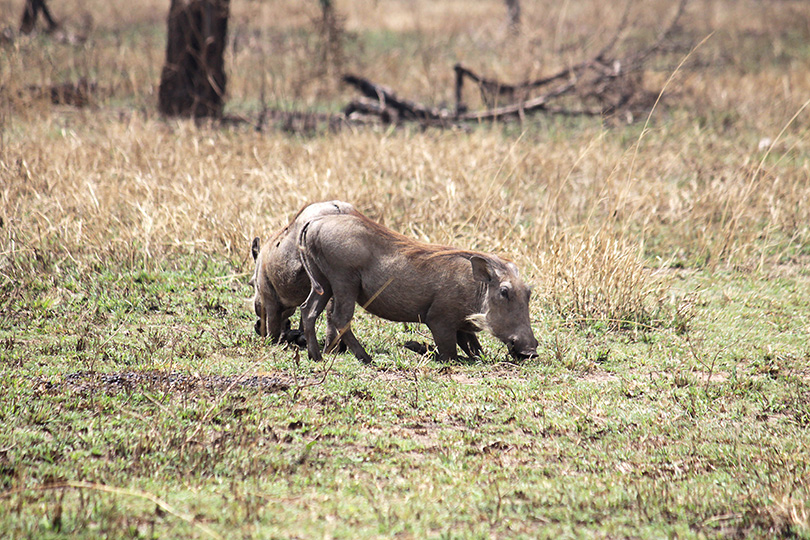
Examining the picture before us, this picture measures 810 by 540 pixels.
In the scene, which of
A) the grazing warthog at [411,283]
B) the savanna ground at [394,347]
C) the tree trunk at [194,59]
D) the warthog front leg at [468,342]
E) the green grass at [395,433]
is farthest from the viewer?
the tree trunk at [194,59]

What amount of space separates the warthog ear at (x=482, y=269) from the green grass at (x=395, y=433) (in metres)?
0.49

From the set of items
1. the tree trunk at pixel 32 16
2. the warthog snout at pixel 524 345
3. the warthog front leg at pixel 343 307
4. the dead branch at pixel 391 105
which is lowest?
the warthog snout at pixel 524 345

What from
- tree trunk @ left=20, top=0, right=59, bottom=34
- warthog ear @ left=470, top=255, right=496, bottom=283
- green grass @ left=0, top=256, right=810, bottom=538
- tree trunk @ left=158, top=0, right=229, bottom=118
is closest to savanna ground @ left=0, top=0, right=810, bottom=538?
green grass @ left=0, top=256, right=810, bottom=538

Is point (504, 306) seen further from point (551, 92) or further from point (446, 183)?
point (551, 92)

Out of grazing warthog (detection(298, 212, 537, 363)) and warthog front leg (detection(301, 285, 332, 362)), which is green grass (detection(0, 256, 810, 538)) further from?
grazing warthog (detection(298, 212, 537, 363))

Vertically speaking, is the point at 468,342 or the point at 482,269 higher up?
the point at 482,269

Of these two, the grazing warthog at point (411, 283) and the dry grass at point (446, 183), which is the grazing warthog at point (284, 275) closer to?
the grazing warthog at point (411, 283)

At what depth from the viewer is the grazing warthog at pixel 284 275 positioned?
431 cm

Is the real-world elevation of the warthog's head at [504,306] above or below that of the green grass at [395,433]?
above

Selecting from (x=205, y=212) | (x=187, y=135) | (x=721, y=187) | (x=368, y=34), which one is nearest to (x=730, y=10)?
(x=368, y=34)

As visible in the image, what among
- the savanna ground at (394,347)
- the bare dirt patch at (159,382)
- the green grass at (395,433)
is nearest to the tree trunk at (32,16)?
the savanna ground at (394,347)

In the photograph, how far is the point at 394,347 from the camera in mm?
4754

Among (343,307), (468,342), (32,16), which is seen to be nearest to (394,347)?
(468,342)

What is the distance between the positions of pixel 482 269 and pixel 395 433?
105cm
